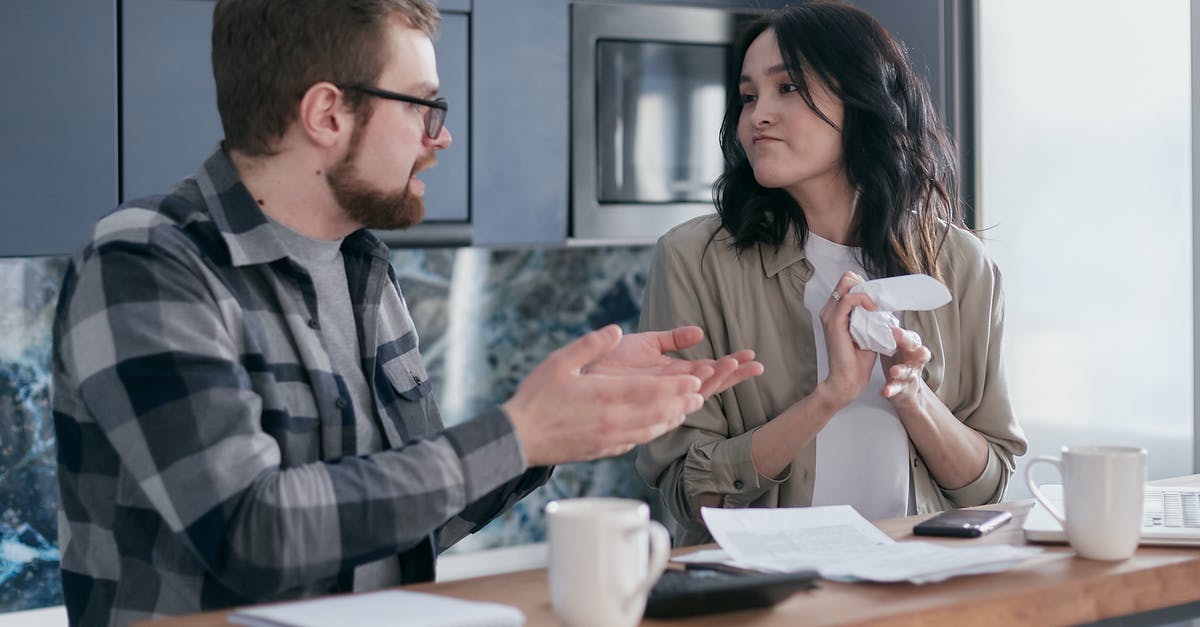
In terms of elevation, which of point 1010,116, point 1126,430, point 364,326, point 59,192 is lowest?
point 1126,430

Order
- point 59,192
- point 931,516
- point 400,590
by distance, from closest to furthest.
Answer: point 400,590
point 931,516
point 59,192

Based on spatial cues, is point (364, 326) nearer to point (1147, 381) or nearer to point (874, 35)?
point (874, 35)

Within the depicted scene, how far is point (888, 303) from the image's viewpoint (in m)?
1.69

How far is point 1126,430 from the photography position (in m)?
2.71

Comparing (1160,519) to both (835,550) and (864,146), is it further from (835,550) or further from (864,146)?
(864,146)

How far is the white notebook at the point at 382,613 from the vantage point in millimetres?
990

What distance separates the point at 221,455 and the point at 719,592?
0.46 metres

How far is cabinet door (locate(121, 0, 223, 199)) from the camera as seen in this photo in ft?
7.76

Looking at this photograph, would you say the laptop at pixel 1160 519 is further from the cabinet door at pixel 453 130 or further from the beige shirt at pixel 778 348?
the cabinet door at pixel 453 130

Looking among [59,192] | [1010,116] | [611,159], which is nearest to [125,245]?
[59,192]

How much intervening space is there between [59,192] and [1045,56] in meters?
2.04

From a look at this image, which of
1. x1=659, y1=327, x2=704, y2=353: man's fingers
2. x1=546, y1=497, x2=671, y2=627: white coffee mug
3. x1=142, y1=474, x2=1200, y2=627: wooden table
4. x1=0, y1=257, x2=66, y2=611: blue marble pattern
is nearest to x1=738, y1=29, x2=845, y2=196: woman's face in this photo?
x1=659, y1=327, x2=704, y2=353: man's fingers

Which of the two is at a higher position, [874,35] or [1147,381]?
[874,35]

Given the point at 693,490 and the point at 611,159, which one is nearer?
the point at 693,490
